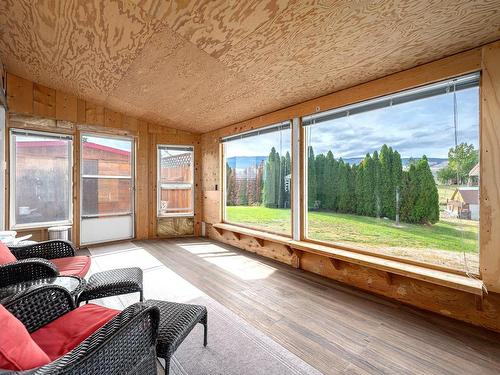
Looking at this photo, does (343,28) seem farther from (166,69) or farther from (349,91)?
(166,69)

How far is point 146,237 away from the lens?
5.22 meters

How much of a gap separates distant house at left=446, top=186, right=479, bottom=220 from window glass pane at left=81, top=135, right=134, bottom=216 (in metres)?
5.21

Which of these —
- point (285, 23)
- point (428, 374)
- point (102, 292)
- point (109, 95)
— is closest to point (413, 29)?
point (285, 23)

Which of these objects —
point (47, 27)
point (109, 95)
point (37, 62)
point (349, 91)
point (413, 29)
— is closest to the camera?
point (413, 29)

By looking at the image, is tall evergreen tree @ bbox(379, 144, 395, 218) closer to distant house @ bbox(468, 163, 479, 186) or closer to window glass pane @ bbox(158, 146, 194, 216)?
distant house @ bbox(468, 163, 479, 186)

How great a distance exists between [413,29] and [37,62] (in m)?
4.34

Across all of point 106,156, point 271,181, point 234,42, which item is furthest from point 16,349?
point 106,156

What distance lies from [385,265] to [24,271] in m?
3.05

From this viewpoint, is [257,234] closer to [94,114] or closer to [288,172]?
[288,172]

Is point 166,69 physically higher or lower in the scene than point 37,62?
lower

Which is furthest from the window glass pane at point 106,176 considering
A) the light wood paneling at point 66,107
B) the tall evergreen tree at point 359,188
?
the tall evergreen tree at point 359,188

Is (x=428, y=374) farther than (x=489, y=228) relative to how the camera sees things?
No

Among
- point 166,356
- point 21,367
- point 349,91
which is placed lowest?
point 166,356

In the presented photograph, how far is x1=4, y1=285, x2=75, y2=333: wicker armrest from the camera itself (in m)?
1.28
